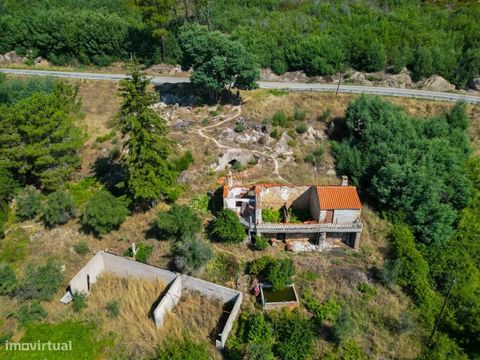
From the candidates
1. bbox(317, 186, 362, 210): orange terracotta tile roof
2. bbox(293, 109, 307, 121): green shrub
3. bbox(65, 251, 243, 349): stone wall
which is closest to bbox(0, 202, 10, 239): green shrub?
bbox(65, 251, 243, 349): stone wall

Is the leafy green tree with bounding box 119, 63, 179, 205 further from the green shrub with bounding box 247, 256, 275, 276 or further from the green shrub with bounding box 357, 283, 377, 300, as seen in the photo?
the green shrub with bounding box 357, 283, 377, 300

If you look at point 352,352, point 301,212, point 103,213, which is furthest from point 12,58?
point 352,352

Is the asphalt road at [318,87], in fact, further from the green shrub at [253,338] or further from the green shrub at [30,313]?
the green shrub at [253,338]

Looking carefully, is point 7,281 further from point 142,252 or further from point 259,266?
point 259,266

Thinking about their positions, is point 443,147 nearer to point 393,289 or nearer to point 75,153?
point 393,289

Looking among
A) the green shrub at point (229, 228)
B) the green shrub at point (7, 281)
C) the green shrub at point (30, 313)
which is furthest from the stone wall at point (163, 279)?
the green shrub at point (229, 228)
